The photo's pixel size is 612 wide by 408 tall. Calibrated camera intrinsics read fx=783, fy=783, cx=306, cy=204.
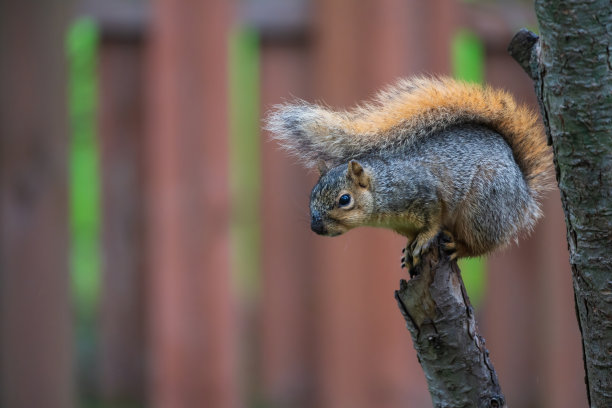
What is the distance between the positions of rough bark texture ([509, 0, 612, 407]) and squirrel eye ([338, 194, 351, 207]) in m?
0.62

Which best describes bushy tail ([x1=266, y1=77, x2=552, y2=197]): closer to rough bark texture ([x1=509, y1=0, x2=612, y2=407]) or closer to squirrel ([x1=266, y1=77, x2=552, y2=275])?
squirrel ([x1=266, y1=77, x2=552, y2=275])

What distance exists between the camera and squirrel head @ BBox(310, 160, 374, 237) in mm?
2027

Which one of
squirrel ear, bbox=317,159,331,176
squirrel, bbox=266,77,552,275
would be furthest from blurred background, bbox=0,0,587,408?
squirrel, bbox=266,77,552,275

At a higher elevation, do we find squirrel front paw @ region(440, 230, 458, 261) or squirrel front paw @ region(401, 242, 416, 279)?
squirrel front paw @ region(440, 230, 458, 261)

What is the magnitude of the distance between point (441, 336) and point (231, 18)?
166cm

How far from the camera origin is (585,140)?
1.42 m

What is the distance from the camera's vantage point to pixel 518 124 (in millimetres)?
2211

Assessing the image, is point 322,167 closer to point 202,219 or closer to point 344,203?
point 344,203

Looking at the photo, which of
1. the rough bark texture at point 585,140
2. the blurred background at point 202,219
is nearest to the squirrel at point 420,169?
the rough bark texture at point 585,140

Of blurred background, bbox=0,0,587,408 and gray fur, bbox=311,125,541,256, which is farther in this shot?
blurred background, bbox=0,0,587,408

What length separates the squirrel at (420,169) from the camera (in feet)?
6.69

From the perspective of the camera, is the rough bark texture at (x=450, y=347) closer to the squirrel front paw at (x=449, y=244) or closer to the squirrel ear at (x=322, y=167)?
the squirrel front paw at (x=449, y=244)

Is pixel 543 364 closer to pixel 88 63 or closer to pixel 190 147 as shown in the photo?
pixel 190 147

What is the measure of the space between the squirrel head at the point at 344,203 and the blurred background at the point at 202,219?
76 cm
